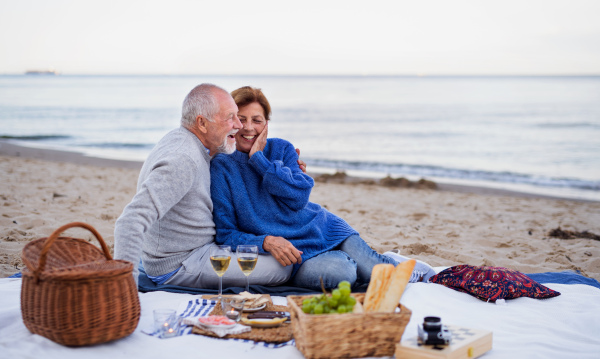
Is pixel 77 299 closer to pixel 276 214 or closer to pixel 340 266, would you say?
pixel 276 214

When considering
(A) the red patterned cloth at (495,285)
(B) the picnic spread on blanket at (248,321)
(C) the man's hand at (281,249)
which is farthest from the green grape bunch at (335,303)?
(A) the red patterned cloth at (495,285)

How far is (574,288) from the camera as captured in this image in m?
4.04

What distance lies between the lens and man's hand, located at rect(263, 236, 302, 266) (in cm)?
380

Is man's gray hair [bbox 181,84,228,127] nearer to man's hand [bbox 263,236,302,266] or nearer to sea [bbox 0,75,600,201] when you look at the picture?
man's hand [bbox 263,236,302,266]

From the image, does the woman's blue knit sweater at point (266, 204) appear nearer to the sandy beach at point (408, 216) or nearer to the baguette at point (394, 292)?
the baguette at point (394, 292)

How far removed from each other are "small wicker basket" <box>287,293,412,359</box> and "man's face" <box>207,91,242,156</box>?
5.29 feet

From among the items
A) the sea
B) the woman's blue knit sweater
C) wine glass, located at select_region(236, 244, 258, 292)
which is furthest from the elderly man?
the sea

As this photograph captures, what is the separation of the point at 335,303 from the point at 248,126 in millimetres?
1991

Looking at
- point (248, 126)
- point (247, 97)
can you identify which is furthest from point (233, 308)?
point (247, 97)

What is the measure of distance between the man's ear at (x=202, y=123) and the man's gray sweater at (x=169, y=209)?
0.08 metres

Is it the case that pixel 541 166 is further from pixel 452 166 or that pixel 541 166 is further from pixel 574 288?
pixel 574 288

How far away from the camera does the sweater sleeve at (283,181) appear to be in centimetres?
391

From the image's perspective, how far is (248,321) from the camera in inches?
114

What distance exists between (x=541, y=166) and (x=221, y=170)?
1375cm
